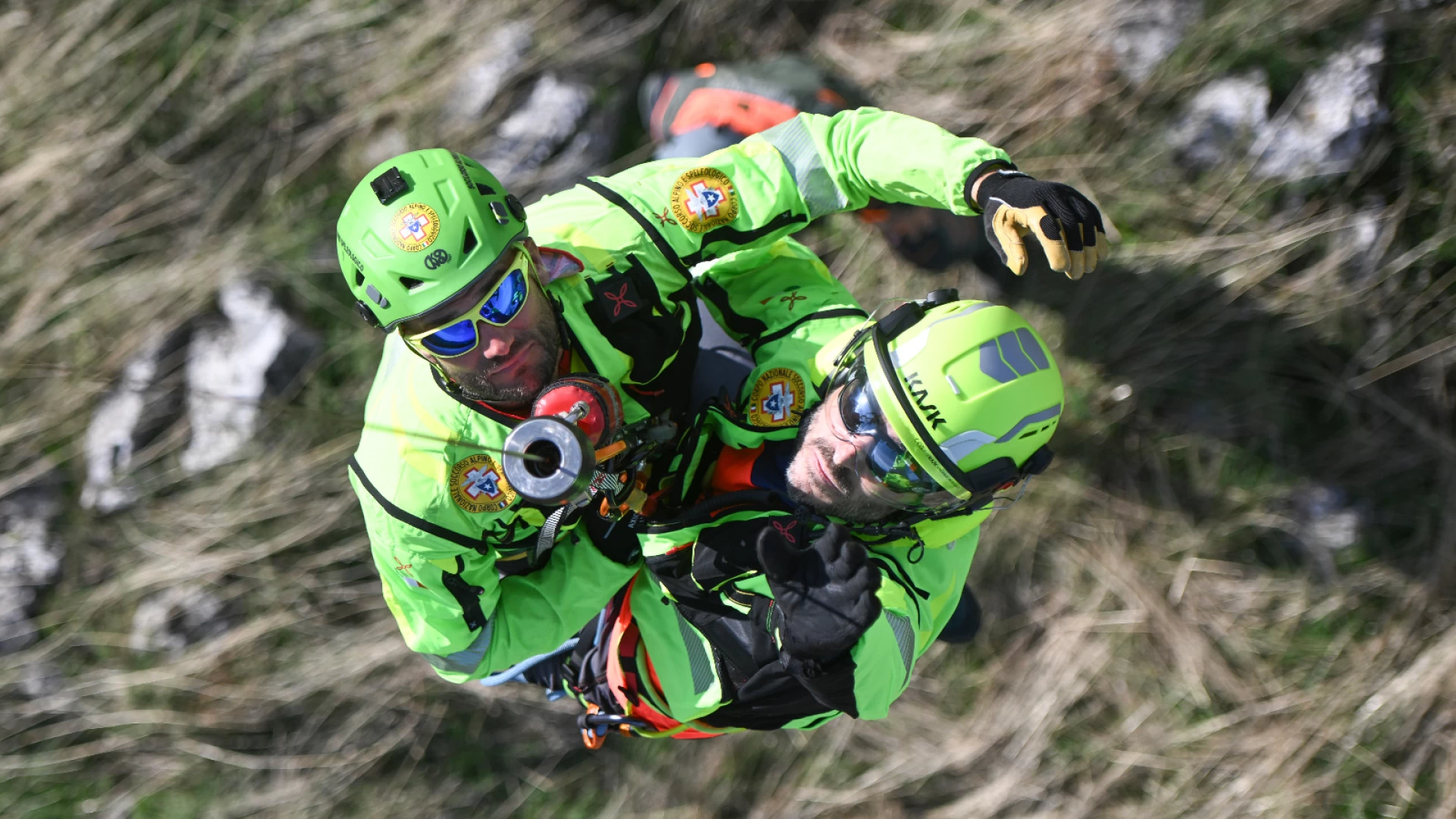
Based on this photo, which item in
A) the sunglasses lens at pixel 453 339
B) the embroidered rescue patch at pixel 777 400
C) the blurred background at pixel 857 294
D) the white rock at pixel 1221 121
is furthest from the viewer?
the blurred background at pixel 857 294

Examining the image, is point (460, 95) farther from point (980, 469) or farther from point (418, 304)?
point (980, 469)

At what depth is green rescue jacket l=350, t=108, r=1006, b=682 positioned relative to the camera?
9.42 ft

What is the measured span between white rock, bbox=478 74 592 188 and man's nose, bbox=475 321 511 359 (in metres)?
2.27

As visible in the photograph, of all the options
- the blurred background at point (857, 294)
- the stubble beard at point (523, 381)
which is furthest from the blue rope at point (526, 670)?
the stubble beard at point (523, 381)

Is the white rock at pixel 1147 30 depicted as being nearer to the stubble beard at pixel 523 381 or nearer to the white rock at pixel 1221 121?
the white rock at pixel 1221 121

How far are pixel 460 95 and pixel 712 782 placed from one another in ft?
12.4

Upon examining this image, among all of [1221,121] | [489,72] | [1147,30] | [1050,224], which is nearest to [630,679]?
[1050,224]

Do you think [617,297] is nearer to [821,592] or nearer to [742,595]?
[742,595]

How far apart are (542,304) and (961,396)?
126 centimetres

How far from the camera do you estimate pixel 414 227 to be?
105 inches

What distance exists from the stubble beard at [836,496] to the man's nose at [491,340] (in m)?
0.94

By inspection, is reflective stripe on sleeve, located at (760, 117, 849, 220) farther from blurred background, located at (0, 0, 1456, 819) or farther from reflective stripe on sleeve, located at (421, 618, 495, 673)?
reflective stripe on sleeve, located at (421, 618, 495, 673)

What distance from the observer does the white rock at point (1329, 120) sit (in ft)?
12.6

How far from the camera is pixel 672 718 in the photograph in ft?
10.9
